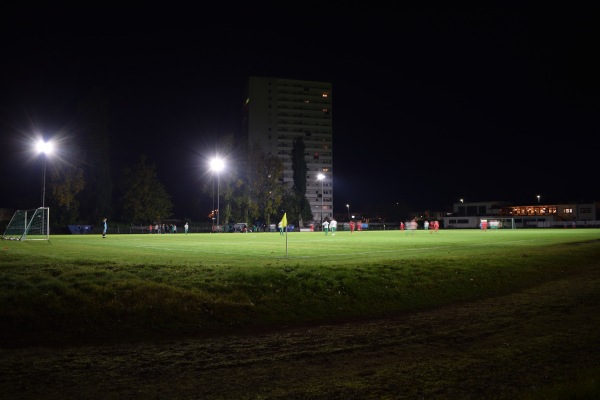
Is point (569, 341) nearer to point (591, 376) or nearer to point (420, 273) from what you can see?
point (591, 376)

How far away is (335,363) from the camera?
7.79 meters

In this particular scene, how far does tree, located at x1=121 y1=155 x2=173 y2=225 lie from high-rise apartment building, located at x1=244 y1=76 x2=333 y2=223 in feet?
320

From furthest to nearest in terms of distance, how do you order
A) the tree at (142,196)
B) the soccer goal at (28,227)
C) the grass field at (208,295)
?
the tree at (142,196) < the soccer goal at (28,227) < the grass field at (208,295)

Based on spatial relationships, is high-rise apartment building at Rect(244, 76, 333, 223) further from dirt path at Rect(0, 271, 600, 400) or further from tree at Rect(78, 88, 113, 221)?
dirt path at Rect(0, 271, 600, 400)

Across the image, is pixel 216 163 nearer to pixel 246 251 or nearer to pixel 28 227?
pixel 28 227

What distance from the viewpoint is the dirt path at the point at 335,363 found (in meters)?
6.48

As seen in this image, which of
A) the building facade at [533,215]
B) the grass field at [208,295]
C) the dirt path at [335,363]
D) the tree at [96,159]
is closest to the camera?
the dirt path at [335,363]

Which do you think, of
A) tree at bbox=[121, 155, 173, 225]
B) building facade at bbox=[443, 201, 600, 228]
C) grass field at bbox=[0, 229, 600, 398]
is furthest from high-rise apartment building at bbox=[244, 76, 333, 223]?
grass field at bbox=[0, 229, 600, 398]

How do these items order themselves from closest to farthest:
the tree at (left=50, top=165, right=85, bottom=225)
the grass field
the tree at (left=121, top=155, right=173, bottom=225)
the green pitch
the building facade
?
1. the grass field
2. the green pitch
3. the tree at (left=50, top=165, right=85, bottom=225)
4. the tree at (left=121, top=155, right=173, bottom=225)
5. the building facade

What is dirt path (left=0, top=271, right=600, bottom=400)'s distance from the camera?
6.48 metres

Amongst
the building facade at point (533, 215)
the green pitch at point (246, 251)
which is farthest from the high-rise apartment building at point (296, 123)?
the green pitch at point (246, 251)

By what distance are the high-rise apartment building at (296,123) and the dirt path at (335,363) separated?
6757 inches

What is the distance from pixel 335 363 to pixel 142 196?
81.3m

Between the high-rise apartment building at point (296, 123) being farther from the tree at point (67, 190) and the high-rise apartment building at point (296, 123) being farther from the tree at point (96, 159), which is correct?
the tree at point (67, 190)
